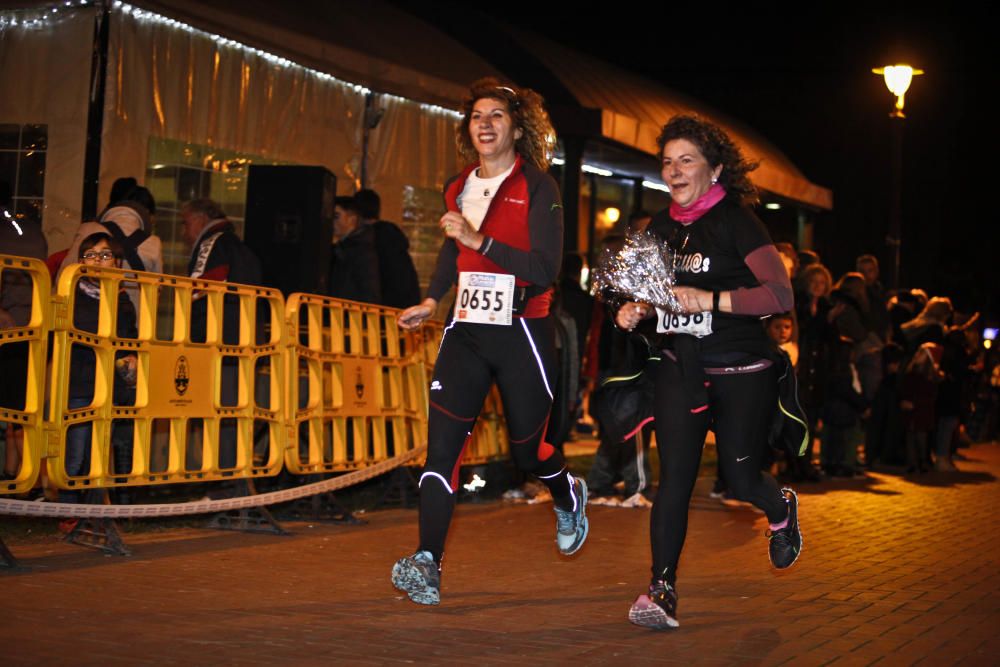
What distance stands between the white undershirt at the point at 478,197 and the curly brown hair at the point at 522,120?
0.19 m

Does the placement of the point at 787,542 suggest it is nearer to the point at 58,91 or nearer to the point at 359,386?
the point at 359,386

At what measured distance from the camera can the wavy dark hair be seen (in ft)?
19.9

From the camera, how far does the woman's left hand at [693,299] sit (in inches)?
227

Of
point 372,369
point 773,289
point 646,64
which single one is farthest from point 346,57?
point 646,64

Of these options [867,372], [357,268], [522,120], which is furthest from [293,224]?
[867,372]

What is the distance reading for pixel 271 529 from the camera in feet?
27.8

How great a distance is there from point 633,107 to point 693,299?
16.6 metres

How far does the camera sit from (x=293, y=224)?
437 inches

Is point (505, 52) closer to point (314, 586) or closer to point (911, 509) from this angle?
point (911, 509)

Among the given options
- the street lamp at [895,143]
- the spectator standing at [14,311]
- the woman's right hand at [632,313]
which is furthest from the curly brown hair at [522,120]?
the street lamp at [895,143]

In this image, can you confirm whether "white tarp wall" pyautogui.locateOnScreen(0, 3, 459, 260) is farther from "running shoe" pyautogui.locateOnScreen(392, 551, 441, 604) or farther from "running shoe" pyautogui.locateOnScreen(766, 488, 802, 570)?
"running shoe" pyautogui.locateOnScreen(766, 488, 802, 570)

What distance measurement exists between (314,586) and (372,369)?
137 inches

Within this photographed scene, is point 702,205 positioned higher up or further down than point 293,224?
further down

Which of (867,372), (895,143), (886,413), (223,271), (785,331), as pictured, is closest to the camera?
(223,271)
